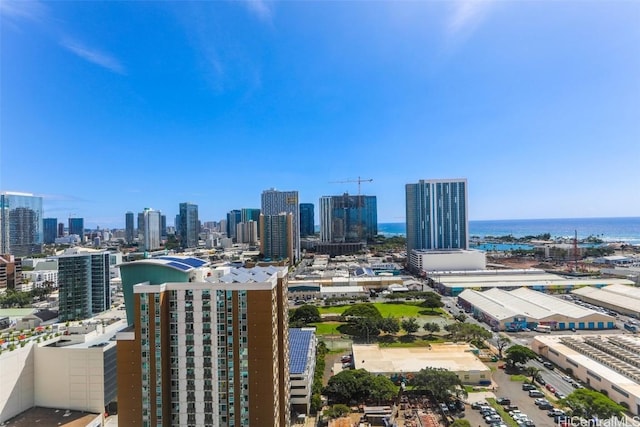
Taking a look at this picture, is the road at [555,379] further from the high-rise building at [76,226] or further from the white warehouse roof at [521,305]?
the high-rise building at [76,226]

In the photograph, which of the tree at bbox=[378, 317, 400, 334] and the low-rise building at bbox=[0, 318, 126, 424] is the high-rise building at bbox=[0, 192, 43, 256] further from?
the tree at bbox=[378, 317, 400, 334]

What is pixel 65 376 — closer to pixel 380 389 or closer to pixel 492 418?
pixel 380 389

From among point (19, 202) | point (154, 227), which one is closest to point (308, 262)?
point (154, 227)

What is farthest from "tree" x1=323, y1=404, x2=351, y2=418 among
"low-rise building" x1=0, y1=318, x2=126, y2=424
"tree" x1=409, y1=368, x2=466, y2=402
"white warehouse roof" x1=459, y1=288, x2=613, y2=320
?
"white warehouse roof" x1=459, y1=288, x2=613, y2=320

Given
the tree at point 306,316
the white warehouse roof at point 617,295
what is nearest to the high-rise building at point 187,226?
the tree at point 306,316

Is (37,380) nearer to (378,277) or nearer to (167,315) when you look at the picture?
(167,315)

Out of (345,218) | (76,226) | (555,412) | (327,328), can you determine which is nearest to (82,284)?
(327,328)
